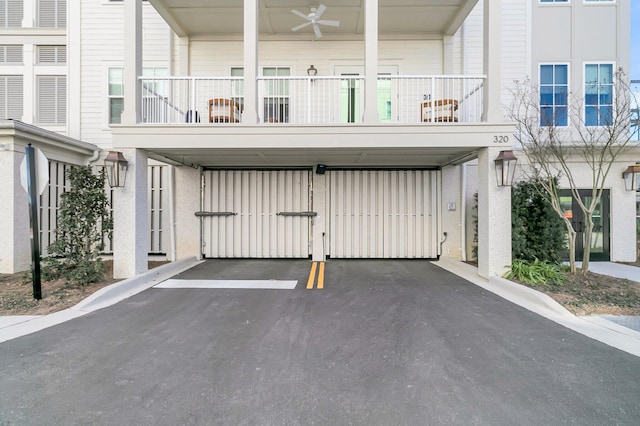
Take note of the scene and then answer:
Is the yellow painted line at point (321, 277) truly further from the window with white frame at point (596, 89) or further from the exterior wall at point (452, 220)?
the window with white frame at point (596, 89)

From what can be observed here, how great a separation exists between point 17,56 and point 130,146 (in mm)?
6603

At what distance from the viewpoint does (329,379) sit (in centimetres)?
290

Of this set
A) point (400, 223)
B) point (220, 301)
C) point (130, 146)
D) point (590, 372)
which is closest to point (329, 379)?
point (590, 372)

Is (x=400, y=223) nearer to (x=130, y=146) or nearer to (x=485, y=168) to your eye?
(x=485, y=168)

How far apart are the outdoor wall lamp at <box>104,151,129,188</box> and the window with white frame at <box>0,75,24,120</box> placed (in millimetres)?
5729

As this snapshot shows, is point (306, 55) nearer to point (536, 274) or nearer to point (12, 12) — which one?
point (536, 274)

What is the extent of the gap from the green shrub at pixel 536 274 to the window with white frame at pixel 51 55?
1326 centimetres

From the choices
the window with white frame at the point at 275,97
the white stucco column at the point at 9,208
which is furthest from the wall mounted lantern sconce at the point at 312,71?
the white stucco column at the point at 9,208

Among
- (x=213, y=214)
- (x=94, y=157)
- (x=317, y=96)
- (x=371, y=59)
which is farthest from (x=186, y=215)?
(x=371, y=59)

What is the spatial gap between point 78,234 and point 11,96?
664 centimetres

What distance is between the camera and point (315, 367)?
3.11m

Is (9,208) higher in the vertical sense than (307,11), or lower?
lower

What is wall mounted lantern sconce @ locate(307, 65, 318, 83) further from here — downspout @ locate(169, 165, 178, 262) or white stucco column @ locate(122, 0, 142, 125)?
downspout @ locate(169, 165, 178, 262)

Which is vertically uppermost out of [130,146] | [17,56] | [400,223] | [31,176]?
[17,56]
